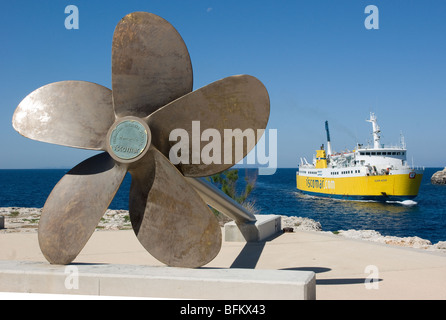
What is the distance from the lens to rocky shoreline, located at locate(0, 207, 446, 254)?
1057cm

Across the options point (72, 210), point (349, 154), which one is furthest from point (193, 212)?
point (349, 154)

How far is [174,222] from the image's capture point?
16.2 feet

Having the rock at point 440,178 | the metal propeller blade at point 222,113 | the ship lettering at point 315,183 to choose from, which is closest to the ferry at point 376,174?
the ship lettering at point 315,183

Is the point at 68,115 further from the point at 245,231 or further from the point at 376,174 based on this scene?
the point at 376,174

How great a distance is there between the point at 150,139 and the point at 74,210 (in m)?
1.24

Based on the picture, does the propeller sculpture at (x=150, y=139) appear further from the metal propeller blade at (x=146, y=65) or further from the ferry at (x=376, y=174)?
the ferry at (x=376, y=174)

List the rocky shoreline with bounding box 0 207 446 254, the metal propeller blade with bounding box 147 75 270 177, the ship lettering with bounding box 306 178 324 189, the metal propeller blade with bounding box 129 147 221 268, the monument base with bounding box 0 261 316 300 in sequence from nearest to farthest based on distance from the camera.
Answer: the monument base with bounding box 0 261 316 300, the metal propeller blade with bounding box 147 75 270 177, the metal propeller blade with bounding box 129 147 221 268, the rocky shoreline with bounding box 0 207 446 254, the ship lettering with bounding box 306 178 324 189

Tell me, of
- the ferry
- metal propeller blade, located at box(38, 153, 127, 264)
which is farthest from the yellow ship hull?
metal propeller blade, located at box(38, 153, 127, 264)

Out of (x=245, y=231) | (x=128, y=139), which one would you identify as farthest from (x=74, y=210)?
(x=245, y=231)

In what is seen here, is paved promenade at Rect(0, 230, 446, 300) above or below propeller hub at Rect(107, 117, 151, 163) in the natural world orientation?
below

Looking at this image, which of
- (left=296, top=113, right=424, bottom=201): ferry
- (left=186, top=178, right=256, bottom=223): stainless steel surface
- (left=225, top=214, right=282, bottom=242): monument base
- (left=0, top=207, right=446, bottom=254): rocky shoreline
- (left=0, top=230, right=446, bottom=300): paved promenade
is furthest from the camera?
(left=296, top=113, right=424, bottom=201): ferry

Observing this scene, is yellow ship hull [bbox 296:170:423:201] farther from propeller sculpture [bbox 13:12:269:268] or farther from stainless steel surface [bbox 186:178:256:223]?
propeller sculpture [bbox 13:12:269:268]

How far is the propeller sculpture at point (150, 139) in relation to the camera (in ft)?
16.0

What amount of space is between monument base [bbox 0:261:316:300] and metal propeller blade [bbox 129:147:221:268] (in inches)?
7.4
